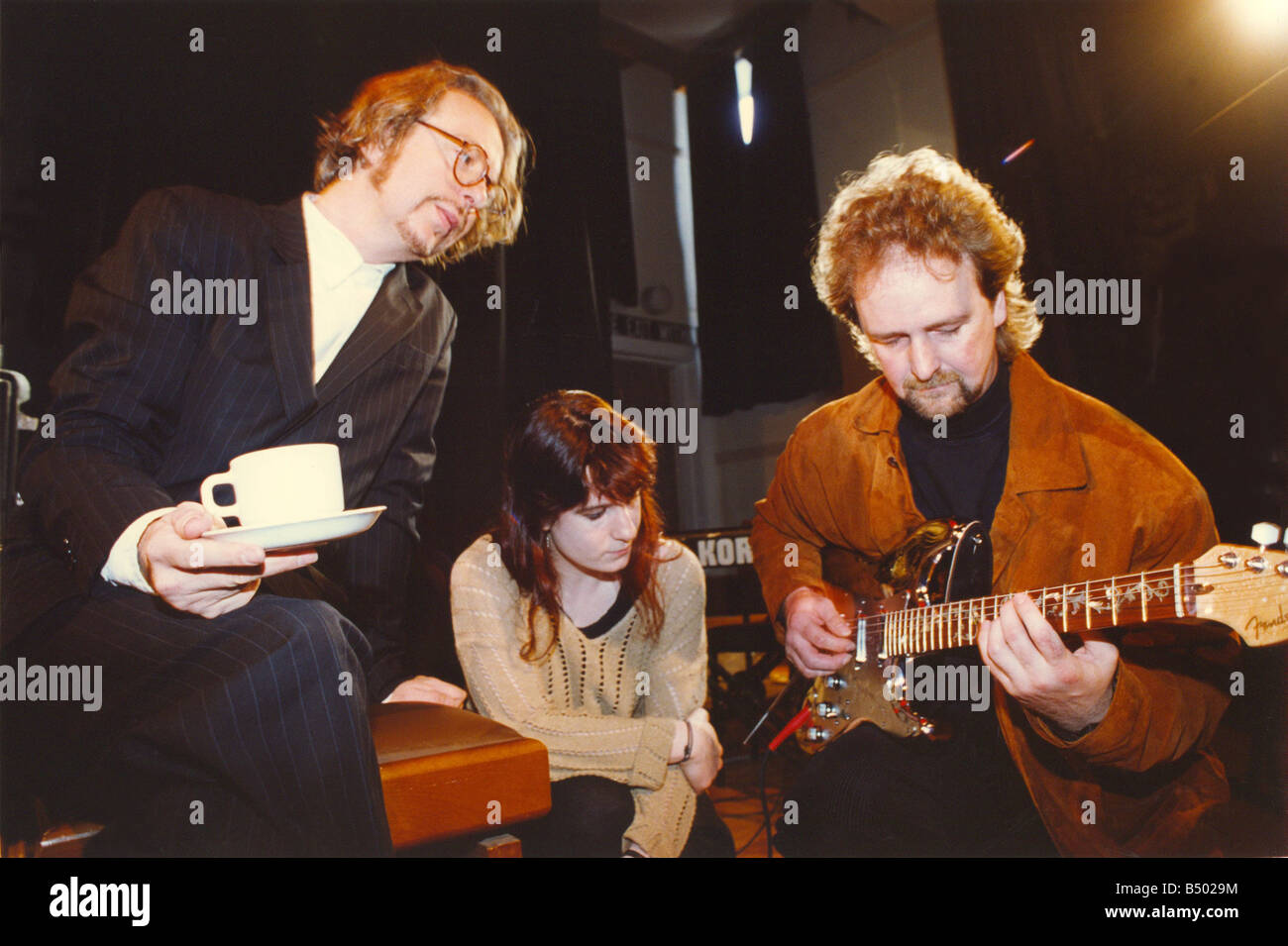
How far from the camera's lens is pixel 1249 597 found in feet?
4.57

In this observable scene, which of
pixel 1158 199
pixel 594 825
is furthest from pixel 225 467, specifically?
pixel 1158 199

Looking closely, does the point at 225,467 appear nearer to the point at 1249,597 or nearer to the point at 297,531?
the point at 297,531

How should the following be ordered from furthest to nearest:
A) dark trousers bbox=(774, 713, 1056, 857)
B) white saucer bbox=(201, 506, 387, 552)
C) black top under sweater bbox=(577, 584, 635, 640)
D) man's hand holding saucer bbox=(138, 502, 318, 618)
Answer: black top under sweater bbox=(577, 584, 635, 640) < dark trousers bbox=(774, 713, 1056, 857) < man's hand holding saucer bbox=(138, 502, 318, 618) < white saucer bbox=(201, 506, 387, 552)

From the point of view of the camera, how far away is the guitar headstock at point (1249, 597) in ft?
4.56

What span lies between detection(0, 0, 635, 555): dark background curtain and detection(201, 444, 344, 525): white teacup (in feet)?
1.19

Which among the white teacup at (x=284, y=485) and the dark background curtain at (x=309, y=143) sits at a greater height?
the dark background curtain at (x=309, y=143)

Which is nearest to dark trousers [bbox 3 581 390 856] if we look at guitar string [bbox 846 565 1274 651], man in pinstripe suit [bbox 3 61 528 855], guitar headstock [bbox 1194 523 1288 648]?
man in pinstripe suit [bbox 3 61 528 855]

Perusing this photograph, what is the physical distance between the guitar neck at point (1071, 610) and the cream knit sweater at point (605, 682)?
0.43m

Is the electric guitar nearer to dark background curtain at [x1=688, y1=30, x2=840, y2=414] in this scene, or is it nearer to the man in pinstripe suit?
dark background curtain at [x1=688, y1=30, x2=840, y2=414]

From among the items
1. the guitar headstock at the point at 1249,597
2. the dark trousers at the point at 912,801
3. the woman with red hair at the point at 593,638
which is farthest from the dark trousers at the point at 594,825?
the guitar headstock at the point at 1249,597

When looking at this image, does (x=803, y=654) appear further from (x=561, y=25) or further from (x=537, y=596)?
(x=561, y=25)

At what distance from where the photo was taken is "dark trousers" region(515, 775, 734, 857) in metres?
1.75

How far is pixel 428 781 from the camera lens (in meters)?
1.50

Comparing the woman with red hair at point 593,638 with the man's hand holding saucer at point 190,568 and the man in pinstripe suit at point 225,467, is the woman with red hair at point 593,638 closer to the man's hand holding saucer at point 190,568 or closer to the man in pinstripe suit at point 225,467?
the man in pinstripe suit at point 225,467
